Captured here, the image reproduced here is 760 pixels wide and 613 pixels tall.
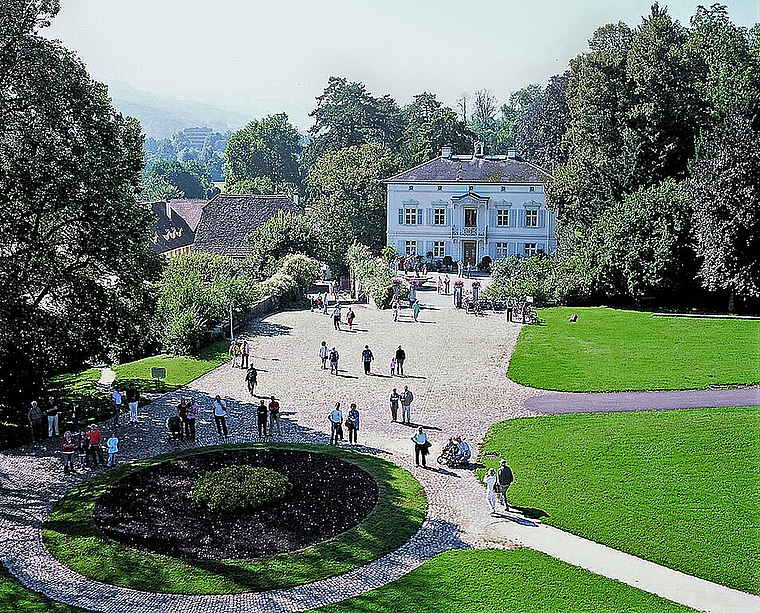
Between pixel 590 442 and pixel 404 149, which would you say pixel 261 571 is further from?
pixel 404 149

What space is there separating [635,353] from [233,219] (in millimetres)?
46852

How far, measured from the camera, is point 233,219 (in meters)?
74.2

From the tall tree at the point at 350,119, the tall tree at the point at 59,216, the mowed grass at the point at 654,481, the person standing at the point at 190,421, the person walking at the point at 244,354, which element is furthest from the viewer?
the tall tree at the point at 350,119

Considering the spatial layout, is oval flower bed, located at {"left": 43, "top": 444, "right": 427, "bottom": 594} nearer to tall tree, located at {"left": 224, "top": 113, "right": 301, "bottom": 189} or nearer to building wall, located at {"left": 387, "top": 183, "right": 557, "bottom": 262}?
building wall, located at {"left": 387, "top": 183, "right": 557, "bottom": 262}

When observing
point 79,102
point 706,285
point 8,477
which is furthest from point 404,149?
point 8,477

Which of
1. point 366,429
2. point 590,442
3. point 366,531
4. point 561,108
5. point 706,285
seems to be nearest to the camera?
point 366,531

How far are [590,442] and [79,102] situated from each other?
19.2 meters

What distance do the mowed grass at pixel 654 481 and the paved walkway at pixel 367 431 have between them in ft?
Answer: 2.64

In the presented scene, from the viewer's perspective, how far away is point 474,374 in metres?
33.4

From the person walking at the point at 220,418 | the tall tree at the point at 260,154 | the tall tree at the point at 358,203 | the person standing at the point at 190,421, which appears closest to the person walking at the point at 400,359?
the person walking at the point at 220,418

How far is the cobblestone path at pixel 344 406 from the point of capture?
53.6 feet

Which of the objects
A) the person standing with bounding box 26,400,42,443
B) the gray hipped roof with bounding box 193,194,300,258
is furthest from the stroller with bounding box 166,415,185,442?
the gray hipped roof with bounding box 193,194,300,258

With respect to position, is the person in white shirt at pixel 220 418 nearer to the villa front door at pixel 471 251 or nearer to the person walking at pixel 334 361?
the person walking at pixel 334 361

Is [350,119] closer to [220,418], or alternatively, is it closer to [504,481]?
[220,418]
